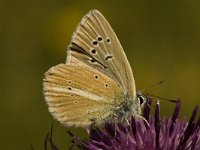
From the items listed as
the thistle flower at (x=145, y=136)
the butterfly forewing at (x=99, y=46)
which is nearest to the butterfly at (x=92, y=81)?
the butterfly forewing at (x=99, y=46)

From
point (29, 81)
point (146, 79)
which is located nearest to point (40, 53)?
point (29, 81)

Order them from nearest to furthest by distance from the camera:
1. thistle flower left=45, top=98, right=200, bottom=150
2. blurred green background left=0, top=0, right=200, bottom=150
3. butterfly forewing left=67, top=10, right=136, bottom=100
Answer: thistle flower left=45, top=98, right=200, bottom=150
butterfly forewing left=67, top=10, right=136, bottom=100
blurred green background left=0, top=0, right=200, bottom=150

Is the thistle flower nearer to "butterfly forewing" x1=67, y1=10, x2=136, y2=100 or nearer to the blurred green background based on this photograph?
"butterfly forewing" x1=67, y1=10, x2=136, y2=100

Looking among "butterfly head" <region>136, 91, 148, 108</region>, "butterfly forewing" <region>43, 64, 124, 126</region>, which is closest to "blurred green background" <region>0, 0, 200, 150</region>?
"butterfly forewing" <region>43, 64, 124, 126</region>

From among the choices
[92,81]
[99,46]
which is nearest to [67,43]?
[92,81]

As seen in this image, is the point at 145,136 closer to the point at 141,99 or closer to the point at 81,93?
the point at 141,99

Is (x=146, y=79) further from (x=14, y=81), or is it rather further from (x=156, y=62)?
(x=14, y=81)

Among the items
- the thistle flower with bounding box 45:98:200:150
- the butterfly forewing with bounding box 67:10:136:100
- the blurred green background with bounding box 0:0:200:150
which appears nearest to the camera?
the thistle flower with bounding box 45:98:200:150
